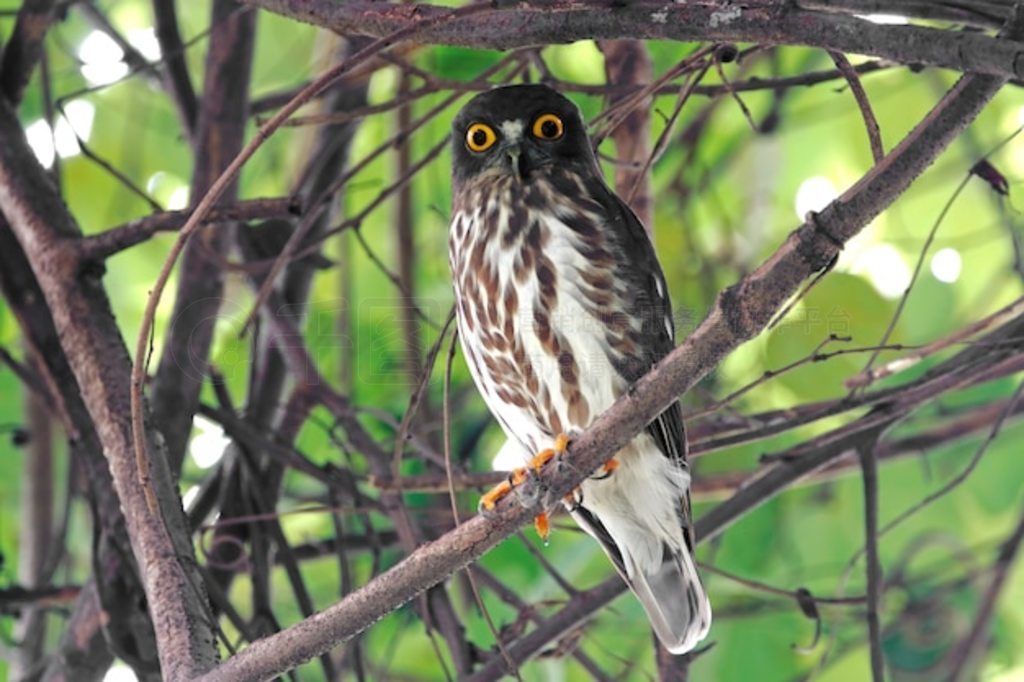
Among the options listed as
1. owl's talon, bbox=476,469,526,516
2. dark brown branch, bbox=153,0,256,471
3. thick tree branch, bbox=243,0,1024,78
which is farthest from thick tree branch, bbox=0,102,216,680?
thick tree branch, bbox=243,0,1024,78

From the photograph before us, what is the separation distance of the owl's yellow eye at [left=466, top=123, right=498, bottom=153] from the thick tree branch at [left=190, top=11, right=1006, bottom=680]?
38.5 inches

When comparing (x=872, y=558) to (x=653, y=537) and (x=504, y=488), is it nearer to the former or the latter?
(x=653, y=537)

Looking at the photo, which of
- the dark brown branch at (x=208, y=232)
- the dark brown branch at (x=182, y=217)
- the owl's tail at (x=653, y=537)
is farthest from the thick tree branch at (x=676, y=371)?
the dark brown branch at (x=208, y=232)

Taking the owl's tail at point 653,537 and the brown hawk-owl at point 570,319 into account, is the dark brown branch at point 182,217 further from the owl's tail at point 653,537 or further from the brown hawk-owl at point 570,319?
the owl's tail at point 653,537

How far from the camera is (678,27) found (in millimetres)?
1815

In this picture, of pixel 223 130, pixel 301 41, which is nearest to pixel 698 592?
pixel 223 130

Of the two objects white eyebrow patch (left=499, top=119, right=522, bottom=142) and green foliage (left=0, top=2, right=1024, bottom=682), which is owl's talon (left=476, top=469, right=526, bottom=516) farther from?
white eyebrow patch (left=499, top=119, right=522, bottom=142)

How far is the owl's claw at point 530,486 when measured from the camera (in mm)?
1977

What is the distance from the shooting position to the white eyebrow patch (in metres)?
2.95

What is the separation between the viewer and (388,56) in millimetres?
2750

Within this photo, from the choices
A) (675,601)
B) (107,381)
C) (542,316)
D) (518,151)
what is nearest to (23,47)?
(107,381)

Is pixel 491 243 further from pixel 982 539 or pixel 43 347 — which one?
pixel 982 539

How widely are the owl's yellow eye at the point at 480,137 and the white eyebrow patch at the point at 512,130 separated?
3 centimetres

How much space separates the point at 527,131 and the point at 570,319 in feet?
1.78
